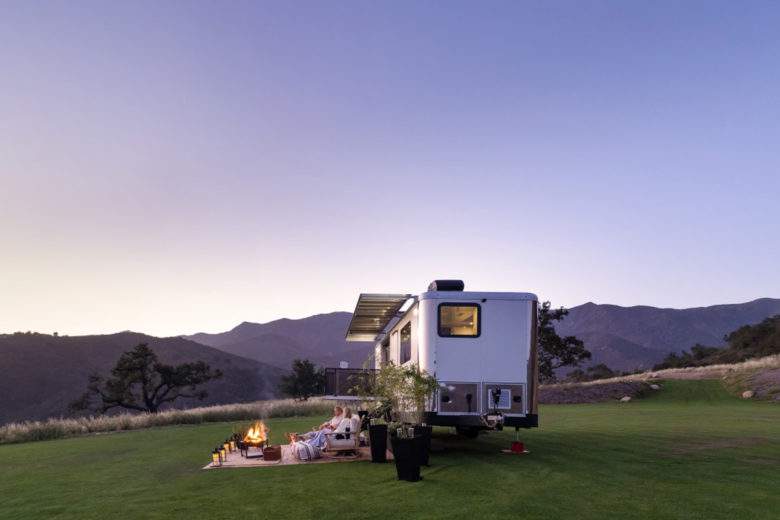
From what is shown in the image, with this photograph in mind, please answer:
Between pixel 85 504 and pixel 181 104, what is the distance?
14397mm

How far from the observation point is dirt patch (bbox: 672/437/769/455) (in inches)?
506

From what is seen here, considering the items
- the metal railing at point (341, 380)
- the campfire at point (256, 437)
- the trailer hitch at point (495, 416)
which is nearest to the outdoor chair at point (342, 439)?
the campfire at point (256, 437)

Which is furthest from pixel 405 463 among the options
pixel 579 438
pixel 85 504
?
pixel 579 438

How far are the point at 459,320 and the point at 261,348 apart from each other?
123961 mm

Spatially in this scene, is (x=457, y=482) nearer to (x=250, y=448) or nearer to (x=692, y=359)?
(x=250, y=448)

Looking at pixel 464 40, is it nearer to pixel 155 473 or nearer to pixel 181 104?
pixel 181 104

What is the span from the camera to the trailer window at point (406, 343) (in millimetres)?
13555

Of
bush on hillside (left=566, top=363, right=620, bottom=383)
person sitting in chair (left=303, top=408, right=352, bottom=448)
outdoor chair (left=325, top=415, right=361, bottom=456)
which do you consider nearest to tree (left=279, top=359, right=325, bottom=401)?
bush on hillside (left=566, top=363, right=620, bottom=383)

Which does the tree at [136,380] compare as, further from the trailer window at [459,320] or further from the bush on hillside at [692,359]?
the bush on hillside at [692,359]

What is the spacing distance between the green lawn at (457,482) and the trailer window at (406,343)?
217cm

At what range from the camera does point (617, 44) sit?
2017 cm

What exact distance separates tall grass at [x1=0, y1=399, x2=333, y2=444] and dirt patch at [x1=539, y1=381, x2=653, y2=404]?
12107 mm

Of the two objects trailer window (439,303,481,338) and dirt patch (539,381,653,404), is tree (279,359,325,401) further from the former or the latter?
trailer window (439,303,481,338)

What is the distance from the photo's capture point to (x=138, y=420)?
26.5 m
